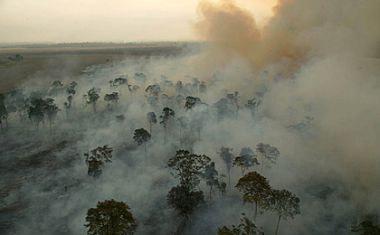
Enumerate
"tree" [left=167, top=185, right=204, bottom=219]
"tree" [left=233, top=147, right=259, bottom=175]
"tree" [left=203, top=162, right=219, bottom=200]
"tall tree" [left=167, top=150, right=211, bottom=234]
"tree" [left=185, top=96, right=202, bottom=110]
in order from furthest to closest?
Result: "tree" [left=185, top=96, right=202, bottom=110] → "tree" [left=233, top=147, right=259, bottom=175] → "tree" [left=203, top=162, right=219, bottom=200] → "tall tree" [left=167, top=150, right=211, bottom=234] → "tree" [left=167, top=185, right=204, bottom=219]

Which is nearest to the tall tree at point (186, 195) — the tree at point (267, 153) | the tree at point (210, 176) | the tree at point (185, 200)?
the tree at point (185, 200)

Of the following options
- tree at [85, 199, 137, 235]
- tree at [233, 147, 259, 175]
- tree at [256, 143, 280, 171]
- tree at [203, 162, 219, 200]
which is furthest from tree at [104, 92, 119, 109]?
tree at [85, 199, 137, 235]

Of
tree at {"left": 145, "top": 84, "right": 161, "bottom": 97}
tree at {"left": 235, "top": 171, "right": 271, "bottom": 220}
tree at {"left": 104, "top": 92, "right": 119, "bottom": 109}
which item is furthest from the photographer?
tree at {"left": 145, "top": 84, "right": 161, "bottom": 97}

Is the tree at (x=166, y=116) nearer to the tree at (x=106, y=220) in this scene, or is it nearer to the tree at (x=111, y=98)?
the tree at (x=111, y=98)

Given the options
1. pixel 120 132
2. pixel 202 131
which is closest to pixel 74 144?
pixel 120 132

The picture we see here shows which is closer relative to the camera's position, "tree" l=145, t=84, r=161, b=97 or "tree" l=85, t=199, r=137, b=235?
"tree" l=85, t=199, r=137, b=235

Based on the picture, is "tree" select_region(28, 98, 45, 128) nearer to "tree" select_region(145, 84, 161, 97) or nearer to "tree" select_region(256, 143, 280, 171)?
"tree" select_region(145, 84, 161, 97)
